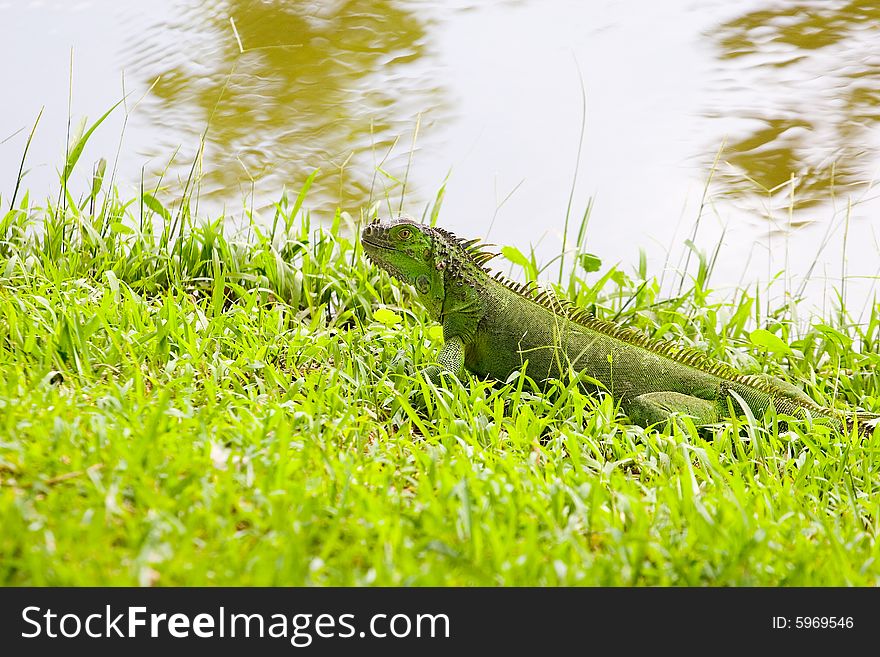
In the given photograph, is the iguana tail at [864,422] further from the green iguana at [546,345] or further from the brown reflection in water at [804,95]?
the brown reflection in water at [804,95]

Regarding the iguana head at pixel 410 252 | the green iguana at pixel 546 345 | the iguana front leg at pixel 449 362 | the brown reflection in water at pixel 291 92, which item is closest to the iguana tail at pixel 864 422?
the green iguana at pixel 546 345

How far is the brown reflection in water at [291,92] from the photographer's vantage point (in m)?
7.36

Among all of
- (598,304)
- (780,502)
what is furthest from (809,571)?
(598,304)

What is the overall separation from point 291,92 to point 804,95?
5086 millimetres

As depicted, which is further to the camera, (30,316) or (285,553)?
(30,316)

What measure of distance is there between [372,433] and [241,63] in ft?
19.4

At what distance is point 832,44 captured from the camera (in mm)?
8477

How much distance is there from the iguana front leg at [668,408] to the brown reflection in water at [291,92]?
3633 millimetres

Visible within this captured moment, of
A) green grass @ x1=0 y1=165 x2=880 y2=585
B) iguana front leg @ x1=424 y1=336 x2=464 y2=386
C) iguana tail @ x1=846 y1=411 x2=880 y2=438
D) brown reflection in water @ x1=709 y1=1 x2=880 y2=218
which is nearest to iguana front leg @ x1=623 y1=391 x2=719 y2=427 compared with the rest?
green grass @ x1=0 y1=165 x2=880 y2=585

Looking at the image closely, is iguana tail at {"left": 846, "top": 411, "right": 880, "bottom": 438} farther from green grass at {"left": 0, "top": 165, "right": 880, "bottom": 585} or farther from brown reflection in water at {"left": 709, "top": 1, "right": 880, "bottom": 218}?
brown reflection in water at {"left": 709, "top": 1, "right": 880, "bottom": 218}

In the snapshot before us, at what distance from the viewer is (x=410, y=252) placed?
14.3ft

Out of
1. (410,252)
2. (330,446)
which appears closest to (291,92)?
(410,252)
